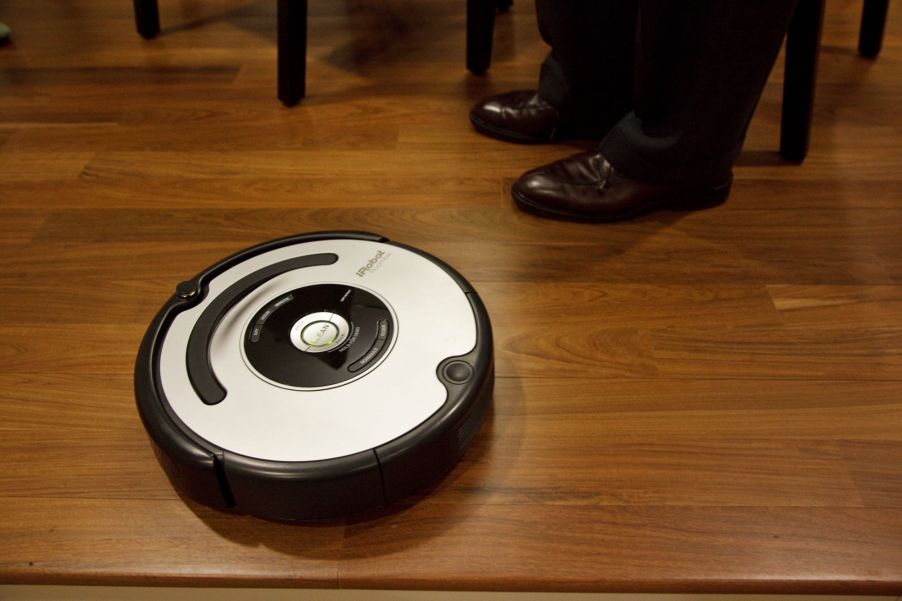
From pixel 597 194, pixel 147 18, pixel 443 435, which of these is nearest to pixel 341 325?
pixel 443 435

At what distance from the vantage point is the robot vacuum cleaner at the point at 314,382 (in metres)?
0.53

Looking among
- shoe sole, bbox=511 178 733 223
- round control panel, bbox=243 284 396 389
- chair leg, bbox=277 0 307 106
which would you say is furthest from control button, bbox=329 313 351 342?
chair leg, bbox=277 0 307 106

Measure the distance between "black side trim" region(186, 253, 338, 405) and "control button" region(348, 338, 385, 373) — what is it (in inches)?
4.2

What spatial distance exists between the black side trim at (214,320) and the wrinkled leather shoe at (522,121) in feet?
1.59

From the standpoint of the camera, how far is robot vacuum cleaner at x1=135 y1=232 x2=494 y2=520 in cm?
53

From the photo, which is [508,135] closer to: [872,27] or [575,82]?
[575,82]

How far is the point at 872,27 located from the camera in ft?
4.20

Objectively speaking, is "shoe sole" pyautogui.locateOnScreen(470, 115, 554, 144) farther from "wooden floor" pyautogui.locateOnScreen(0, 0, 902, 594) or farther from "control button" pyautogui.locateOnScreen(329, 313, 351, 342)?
"control button" pyautogui.locateOnScreen(329, 313, 351, 342)

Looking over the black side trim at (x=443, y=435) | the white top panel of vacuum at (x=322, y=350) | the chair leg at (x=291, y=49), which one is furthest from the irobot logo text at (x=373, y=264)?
the chair leg at (x=291, y=49)

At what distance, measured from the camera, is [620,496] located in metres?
0.59

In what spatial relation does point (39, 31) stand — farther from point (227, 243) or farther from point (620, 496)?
point (620, 496)

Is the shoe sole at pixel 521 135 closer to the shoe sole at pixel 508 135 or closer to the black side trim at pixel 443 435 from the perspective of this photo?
the shoe sole at pixel 508 135

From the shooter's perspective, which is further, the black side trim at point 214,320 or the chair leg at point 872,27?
the chair leg at point 872,27

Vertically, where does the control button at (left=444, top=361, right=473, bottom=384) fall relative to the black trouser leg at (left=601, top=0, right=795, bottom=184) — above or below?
below
